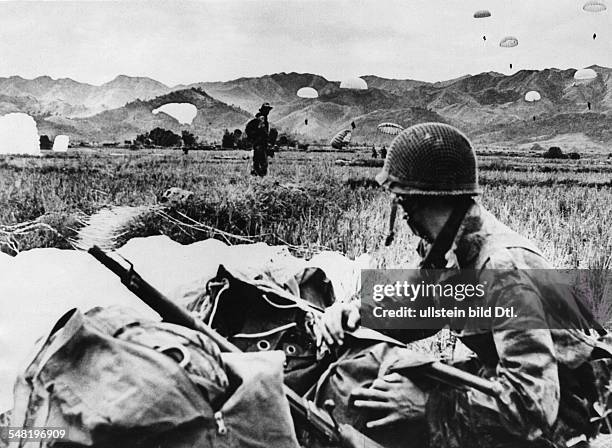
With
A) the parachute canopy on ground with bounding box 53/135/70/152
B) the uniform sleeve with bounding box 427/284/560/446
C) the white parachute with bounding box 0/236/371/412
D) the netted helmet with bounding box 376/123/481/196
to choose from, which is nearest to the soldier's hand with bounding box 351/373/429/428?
the uniform sleeve with bounding box 427/284/560/446

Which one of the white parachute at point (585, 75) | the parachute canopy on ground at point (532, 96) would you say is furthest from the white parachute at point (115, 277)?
the white parachute at point (585, 75)

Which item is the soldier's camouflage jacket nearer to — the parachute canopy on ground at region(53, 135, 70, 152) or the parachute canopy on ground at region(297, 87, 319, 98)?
the parachute canopy on ground at region(297, 87, 319, 98)

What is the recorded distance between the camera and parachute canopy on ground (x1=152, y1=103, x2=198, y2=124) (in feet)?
11.5

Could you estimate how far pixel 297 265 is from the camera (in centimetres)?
320

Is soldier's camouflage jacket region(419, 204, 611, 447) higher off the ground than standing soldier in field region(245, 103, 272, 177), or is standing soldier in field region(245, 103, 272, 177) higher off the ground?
standing soldier in field region(245, 103, 272, 177)

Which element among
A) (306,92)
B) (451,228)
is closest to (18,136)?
(306,92)

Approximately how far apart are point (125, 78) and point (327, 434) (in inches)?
79.2

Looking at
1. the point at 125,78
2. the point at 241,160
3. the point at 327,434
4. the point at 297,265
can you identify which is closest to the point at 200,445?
the point at 327,434

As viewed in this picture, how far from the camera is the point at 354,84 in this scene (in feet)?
11.0

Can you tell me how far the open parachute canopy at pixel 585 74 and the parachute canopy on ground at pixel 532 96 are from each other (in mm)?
194

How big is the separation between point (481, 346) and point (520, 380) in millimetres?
237

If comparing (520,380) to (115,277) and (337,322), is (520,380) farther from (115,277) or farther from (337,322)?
(115,277)

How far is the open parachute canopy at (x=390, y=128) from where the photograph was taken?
9.92 feet

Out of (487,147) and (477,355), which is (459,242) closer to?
(477,355)
